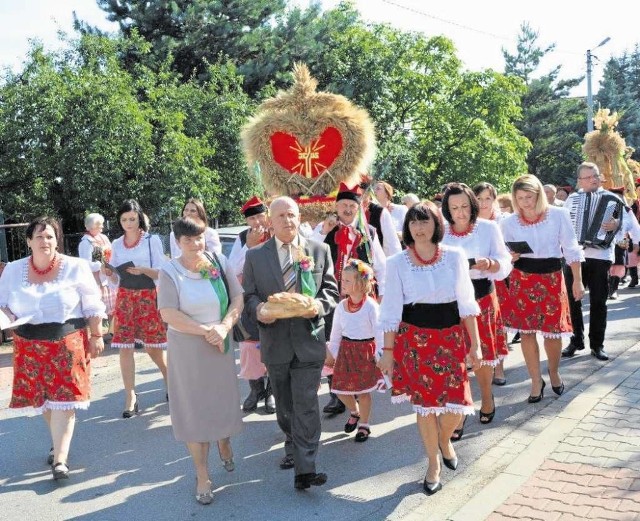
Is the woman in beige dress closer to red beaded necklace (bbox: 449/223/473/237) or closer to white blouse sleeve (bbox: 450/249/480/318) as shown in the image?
white blouse sleeve (bbox: 450/249/480/318)

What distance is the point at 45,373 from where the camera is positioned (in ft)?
16.7

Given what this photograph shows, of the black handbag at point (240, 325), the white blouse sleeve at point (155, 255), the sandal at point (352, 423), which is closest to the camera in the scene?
the black handbag at point (240, 325)

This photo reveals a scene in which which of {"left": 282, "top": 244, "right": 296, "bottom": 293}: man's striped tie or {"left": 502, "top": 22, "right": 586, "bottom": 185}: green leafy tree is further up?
{"left": 502, "top": 22, "right": 586, "bottom": 185}: green leafy tree

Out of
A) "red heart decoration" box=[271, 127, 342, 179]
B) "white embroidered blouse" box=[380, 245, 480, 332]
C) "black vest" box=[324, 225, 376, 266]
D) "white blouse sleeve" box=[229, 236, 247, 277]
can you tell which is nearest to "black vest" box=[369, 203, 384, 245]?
"black vest" box=[324, 225, 376, 266]

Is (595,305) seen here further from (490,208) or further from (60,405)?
(60,405)

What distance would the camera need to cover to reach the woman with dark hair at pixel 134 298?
6.48 metres

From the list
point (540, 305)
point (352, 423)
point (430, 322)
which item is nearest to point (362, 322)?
point (352, 423)

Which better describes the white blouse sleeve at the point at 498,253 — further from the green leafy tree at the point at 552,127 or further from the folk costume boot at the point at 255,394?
the green leafy tree at the point at 552,127

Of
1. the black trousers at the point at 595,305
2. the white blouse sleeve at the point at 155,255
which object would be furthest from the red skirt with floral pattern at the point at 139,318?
the black trousers at the point at 595,305

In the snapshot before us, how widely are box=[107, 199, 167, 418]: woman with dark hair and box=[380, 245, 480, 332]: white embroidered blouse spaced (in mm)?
2828

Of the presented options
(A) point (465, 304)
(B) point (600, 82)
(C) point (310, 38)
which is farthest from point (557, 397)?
(B) point (600, 82)

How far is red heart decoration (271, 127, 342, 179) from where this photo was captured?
6.62 meters

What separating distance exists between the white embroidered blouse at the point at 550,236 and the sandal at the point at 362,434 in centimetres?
211

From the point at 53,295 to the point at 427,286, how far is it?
2.69 metres
